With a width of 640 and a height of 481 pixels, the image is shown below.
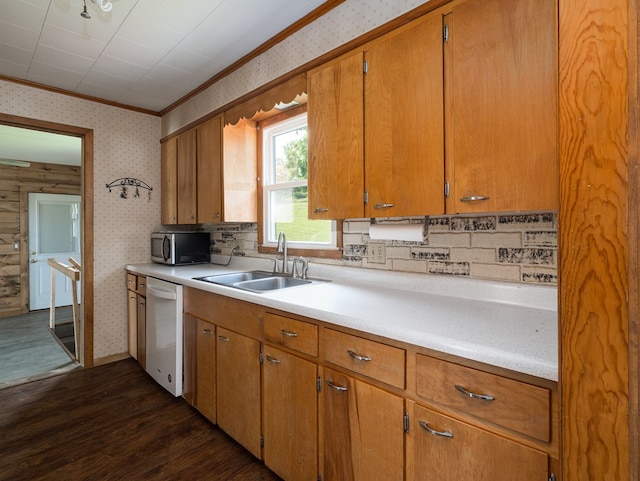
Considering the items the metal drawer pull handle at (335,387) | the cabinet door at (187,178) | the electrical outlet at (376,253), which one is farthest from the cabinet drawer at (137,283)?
the metal drawer pull handle at (335,387)

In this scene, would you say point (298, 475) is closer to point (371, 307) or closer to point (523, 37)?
point (371, 307)

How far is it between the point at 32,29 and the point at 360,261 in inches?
96.0

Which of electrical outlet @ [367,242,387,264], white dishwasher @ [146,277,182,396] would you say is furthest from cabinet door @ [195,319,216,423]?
electrical outlet @ [367,242,387,264]

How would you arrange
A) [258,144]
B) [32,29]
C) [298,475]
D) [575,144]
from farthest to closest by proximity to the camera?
[258,144] → [32,29] → [298,475] → [575,144]

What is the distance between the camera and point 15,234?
5.21m

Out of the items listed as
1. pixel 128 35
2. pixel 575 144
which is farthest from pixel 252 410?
pixel 128 35

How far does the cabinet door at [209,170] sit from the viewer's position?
2.71 m

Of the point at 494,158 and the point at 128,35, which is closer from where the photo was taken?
the point at 494,158

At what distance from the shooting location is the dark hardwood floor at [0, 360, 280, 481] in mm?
1771

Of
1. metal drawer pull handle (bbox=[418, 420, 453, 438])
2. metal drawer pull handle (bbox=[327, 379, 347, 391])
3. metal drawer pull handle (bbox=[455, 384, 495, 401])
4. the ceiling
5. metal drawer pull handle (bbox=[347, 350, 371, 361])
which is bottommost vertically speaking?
metal drawer pull handle (bbox=[418, 420, 453, 438])

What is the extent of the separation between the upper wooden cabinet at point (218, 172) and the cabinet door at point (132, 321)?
850 millimetres

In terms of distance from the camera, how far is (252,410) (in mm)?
1781

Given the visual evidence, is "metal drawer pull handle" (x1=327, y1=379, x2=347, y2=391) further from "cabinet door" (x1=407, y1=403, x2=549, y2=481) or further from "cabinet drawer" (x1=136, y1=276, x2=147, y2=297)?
"cabinet drawer" (x1=136, y1=276, x2=147, y2=297)

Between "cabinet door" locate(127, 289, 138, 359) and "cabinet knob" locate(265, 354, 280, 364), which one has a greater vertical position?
"cabinet knob" locate(265, 354, 280, 364)
